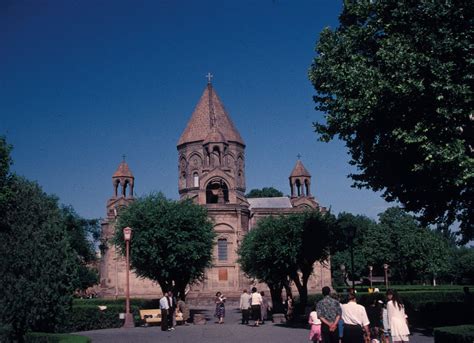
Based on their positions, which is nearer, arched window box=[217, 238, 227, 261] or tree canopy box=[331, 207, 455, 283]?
arched window box=[217, 238, 227, 261]

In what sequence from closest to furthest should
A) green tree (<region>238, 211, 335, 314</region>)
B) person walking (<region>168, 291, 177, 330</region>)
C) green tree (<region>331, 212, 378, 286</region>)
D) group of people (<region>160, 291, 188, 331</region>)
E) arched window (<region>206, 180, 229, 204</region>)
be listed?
group of people (<region>160, 291, 188, 331</region>), person walking (<region>168, 291, 177, 330</region>), green tree (<region>238, 211, 335, 314</region>), arched window (<region>206, 180, 229, 204</region>), green tree (<region>331, 212, 378, 286</region>)

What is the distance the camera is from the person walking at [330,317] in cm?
1159

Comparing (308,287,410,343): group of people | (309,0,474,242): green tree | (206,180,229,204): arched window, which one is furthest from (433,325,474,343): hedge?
(206,180,229,204): arched window

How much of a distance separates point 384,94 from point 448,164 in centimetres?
326

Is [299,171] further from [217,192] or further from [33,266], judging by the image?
[33,266]

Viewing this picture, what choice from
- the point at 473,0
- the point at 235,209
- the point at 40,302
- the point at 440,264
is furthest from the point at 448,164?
the point at 440,264

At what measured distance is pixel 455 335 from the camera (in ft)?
41.9

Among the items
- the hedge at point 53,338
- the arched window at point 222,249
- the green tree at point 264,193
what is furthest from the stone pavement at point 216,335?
the green tree at point 264,193

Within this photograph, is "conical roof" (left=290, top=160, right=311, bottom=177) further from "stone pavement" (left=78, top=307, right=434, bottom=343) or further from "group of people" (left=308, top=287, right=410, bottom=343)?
"group of people" (left=308, top=287, right=410, bottom=343)

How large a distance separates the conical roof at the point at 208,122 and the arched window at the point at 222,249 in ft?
44.4

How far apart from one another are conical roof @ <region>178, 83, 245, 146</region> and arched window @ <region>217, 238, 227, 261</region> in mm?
13531

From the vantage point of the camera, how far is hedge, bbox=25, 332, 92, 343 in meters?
13.5

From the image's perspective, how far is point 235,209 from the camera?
47.2 meters

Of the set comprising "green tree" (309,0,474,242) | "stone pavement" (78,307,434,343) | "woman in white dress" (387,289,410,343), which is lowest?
"stone pavement" (78,307,434,343)
